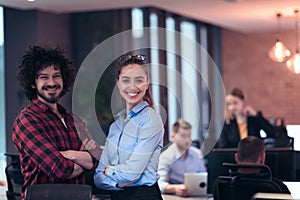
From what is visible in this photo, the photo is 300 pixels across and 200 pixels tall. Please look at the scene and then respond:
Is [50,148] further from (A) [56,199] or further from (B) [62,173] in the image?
(A) [56,199]

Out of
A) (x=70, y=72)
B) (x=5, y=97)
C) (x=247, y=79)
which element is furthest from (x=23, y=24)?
(x=247, y=79)

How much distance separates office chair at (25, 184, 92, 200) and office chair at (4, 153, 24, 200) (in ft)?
4.70

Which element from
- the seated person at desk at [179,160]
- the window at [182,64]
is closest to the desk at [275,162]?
the seated person at desk at [179,160]

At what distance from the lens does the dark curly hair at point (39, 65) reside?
3766 millimetres

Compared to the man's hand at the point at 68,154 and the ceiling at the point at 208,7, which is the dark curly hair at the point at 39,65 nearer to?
the man's hand at the point at 68,154

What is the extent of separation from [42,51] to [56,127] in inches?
17.8

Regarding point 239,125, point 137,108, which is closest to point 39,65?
point 137,108

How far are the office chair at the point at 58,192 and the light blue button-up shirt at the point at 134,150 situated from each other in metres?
0.30

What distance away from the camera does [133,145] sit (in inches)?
136

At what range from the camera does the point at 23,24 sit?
743 cm

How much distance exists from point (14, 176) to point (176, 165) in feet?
5.46

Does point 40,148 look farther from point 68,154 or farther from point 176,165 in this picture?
point 176,165

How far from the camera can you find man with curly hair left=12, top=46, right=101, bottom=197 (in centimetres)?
353

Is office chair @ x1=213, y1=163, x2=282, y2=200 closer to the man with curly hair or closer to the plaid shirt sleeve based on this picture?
the man with curly hair
